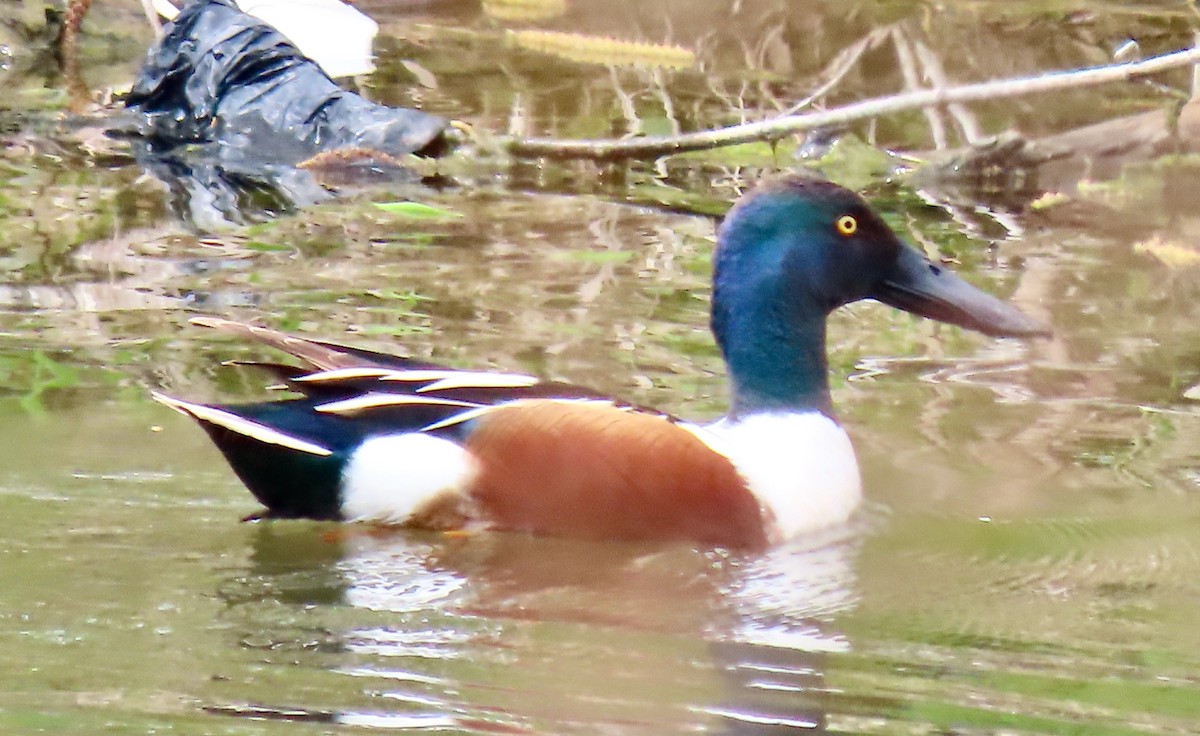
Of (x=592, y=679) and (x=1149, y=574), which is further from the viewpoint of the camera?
(x=1149, y=574)

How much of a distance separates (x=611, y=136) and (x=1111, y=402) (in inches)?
187

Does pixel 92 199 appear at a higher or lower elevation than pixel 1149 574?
higher

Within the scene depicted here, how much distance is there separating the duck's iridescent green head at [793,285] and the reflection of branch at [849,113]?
4.41ft

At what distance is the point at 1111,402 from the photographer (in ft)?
17.8

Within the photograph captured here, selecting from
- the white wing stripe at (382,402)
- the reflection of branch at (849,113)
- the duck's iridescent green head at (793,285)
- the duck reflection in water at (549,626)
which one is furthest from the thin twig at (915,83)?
the duck reflection in water at (549,626)

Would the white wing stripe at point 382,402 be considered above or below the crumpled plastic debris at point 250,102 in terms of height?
below

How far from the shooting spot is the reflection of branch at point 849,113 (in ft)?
19.2

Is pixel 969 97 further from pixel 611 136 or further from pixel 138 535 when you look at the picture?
pixel 611 136

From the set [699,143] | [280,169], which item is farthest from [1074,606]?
[280,169]

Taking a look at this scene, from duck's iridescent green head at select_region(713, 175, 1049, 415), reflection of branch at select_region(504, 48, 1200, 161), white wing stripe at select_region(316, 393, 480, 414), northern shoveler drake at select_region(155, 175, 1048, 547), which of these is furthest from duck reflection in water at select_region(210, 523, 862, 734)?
reflection of branch at select_region(504, 48, 1200, 161)

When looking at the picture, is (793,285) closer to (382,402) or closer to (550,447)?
(550,447)

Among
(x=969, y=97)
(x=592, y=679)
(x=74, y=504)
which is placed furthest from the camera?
(x=969, y=97)

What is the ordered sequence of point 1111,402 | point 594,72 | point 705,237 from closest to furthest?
point 1111,402 → point 705,237 → point 594,72

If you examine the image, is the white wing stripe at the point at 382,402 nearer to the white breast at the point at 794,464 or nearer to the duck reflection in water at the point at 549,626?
the duck reflection in water at the point at 549,626
